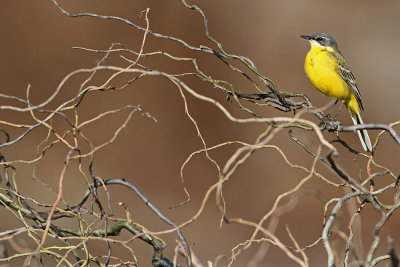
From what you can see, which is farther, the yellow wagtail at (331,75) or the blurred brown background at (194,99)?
the blurred brown background at (194,99)

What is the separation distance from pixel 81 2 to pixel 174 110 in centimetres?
155

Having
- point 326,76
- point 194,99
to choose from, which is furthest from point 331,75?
point 194,99

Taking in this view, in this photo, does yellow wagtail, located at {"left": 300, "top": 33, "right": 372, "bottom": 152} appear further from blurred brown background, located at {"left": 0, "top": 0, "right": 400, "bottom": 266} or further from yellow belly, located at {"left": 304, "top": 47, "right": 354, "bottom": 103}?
blurred brown background, located at {"left": 0, "top": 0, "right": 400, "bottom": 266}

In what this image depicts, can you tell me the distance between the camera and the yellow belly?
3.61 meters

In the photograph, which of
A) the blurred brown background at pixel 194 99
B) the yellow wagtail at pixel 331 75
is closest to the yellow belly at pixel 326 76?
the yellow wagtail at pixel 331 75

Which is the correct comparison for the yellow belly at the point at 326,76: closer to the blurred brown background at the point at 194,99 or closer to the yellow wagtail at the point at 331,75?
the yellow wagtail at the point at 331,75

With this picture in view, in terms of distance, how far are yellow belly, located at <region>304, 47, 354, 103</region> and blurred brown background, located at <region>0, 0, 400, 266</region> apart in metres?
2.75

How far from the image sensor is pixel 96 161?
698cm

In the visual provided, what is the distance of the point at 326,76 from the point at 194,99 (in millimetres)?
3338

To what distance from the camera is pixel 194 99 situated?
684 centimetres

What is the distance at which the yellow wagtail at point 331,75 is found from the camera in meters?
3.61

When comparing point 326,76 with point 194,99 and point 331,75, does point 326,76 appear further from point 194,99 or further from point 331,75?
point 194,99

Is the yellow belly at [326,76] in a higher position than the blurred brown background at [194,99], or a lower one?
lower

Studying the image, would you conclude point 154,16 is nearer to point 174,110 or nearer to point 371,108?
point 174,110
